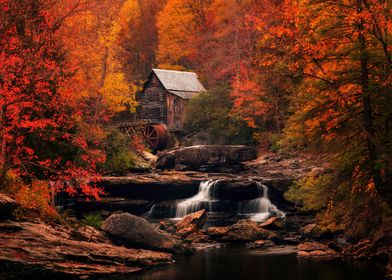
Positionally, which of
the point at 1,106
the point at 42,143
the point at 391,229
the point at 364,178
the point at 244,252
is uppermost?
the point at 1,106

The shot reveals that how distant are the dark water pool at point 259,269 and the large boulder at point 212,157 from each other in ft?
56.3

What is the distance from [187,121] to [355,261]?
29224mm

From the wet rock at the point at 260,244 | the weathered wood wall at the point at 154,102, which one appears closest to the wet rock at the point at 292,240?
the wet rock at the point at 260,244

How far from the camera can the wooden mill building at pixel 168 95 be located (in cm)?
4766

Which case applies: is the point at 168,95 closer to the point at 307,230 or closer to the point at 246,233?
the point at 246,233

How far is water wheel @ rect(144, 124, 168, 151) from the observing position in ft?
143

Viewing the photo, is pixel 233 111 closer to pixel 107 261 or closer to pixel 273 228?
pixel 273 228

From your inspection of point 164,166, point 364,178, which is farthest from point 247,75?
point 364,178

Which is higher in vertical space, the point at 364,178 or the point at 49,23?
the point at 49,23

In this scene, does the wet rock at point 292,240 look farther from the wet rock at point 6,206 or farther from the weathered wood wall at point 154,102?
the weathered wood wall at point 154,102

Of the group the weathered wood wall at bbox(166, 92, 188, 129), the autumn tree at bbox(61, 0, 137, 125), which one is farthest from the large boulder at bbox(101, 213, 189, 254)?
the weathered wood wall at bbox(166, 92, 188, 129)

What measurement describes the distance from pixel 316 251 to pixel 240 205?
10.3 m

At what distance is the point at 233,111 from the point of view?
38.8 metres

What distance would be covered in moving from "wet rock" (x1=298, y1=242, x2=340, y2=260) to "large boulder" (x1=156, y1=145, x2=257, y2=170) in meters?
16.9
